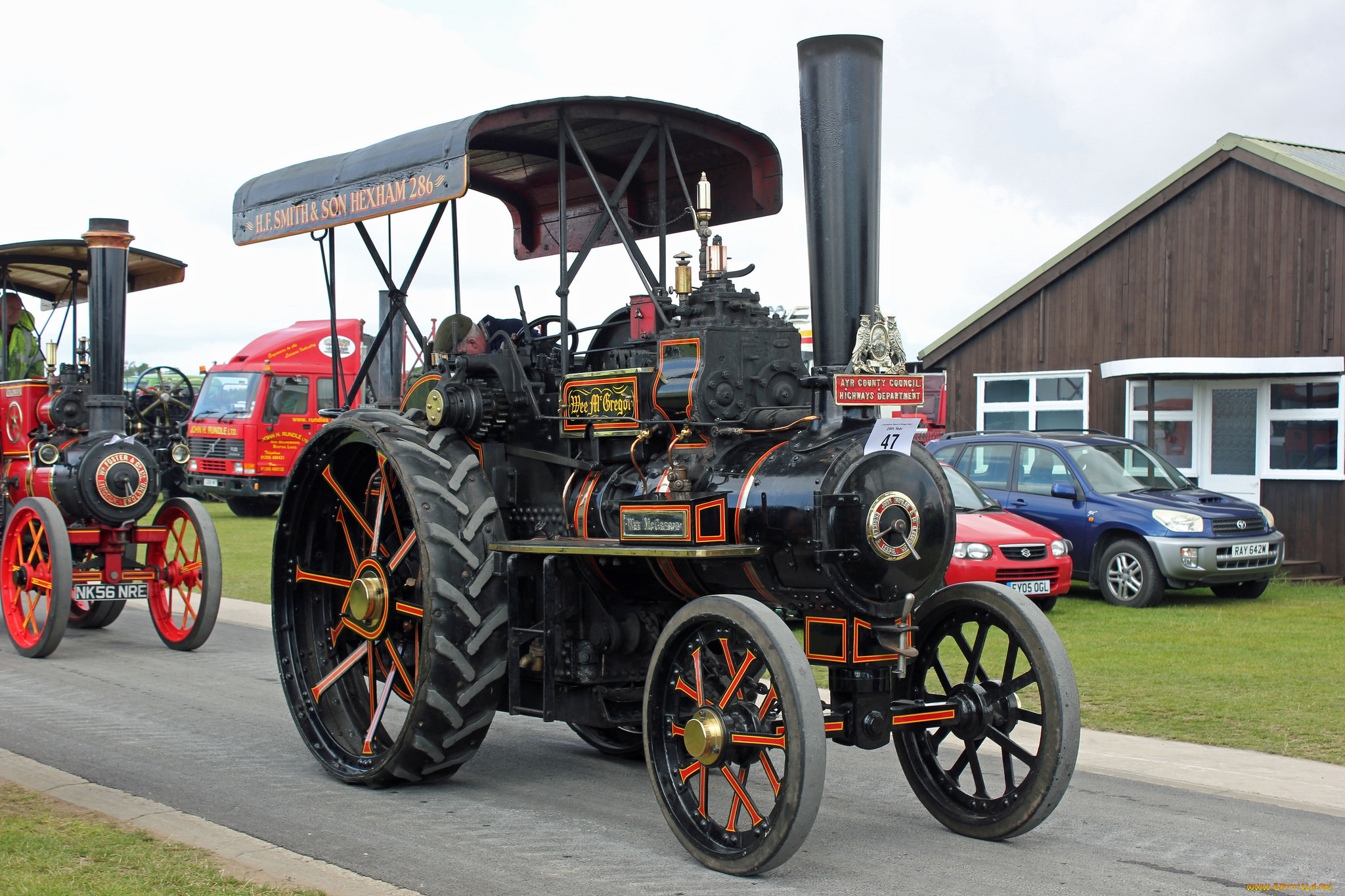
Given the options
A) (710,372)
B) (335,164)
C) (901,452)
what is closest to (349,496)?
(335,164)

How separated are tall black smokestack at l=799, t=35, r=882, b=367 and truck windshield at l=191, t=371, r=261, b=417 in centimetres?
1852

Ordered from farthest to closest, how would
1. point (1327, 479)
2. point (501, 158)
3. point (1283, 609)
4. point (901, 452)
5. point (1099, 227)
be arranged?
point (1099, 227)
point (1327, 479)
point (1283, 609)
point (501, 158)
point (901, 452)

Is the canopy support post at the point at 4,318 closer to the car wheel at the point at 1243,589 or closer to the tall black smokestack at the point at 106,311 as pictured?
the tall black smokestack at the point at 106,311

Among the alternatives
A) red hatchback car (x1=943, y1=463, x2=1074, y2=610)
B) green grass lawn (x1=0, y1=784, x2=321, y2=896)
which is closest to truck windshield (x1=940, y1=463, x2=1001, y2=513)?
red hatchback car (x1=943, y1=463, x2=1074, y2=610)

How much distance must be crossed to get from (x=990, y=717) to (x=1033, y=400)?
12832 mm

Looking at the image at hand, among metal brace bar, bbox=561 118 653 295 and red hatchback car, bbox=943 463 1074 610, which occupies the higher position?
metal brace bar, bbox=561 118 653 295

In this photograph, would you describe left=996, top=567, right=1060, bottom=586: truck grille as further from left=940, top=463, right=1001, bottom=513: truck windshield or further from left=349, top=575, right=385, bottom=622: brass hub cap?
left=349, top=575, right=385, bottom=622: brass hub cap

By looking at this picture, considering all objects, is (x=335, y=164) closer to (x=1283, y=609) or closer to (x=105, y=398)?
(x=105, y=398)

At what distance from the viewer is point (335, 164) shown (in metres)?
6.18

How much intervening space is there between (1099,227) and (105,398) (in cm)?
1169

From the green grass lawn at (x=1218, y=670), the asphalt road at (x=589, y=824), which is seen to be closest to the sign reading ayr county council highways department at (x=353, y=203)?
the asphalt road at (x=589, y=824)

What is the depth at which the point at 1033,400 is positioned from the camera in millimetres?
17047

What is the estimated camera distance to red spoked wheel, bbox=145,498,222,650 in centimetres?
956

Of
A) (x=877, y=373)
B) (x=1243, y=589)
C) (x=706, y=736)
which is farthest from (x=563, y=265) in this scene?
(x=1243, y=589)
